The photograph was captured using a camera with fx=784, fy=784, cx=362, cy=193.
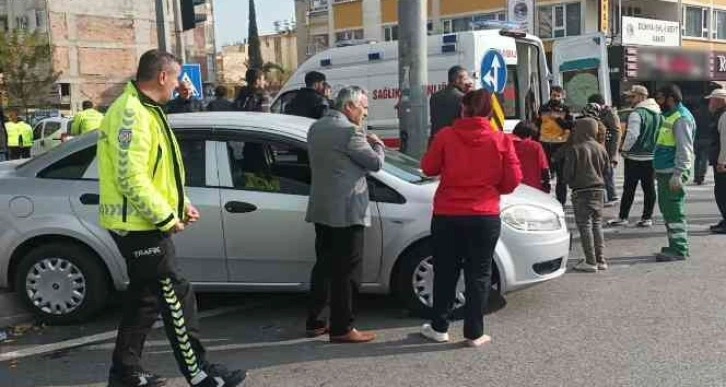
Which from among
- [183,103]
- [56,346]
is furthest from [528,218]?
[183,103]

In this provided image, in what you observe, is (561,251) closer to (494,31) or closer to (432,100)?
(432,100)

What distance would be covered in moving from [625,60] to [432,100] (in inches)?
987

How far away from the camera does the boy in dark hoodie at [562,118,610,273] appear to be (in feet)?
24.0

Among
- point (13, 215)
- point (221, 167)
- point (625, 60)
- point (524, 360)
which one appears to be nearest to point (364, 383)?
point (524, 360)

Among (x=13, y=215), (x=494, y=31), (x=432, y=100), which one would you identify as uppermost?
(x=494, y=31)

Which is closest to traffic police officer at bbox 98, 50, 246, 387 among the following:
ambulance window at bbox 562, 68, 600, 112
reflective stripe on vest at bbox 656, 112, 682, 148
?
reflective stripe on vest at bbox 656, 112, 682, 148

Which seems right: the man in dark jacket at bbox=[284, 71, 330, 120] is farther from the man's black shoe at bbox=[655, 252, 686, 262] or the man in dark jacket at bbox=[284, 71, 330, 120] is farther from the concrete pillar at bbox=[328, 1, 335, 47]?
the concrete pillar at bbox=[328, 1, 335, 47]

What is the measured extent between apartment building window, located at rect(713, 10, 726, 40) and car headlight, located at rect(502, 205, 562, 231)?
38942 mm

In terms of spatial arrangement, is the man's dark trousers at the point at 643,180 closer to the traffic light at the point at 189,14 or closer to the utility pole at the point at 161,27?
the traffic light at the point at 189,14

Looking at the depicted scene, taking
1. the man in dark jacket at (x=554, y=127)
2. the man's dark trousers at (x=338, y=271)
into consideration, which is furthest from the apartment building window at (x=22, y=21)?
the man's dark trousers at (x=338, y=271)

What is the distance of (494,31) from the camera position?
11633 millimetres

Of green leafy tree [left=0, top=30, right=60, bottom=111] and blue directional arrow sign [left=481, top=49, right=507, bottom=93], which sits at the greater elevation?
green leafy tree [left=0, top=30, right=60, bottom=111]

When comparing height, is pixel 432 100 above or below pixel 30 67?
below

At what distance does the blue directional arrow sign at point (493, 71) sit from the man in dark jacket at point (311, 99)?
2929 millimetres
